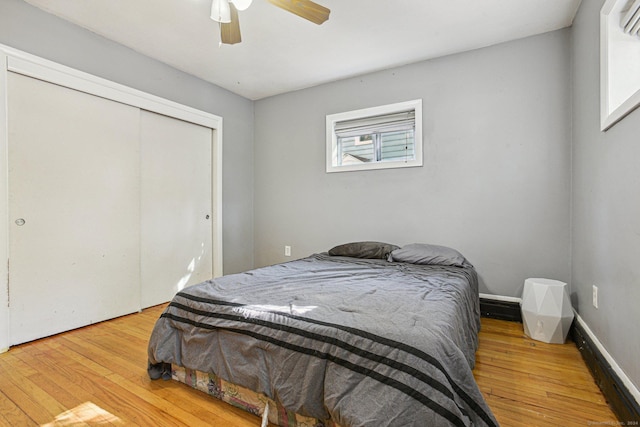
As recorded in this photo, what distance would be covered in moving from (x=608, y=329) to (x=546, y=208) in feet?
3.97

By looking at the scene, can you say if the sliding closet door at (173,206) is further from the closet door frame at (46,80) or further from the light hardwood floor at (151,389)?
the light hardwood floor at (151,389)

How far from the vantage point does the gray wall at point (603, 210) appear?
1356mm

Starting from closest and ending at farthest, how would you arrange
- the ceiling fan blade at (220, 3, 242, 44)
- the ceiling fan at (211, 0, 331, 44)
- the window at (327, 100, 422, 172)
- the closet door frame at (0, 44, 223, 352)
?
the ceiling fan at (211, 0, 331, 44), the ceiling fan blade at (220, 3, 242, 44), the closet door frame at (0, 44, 223, 352), the window at (327, 100, 422, 172)

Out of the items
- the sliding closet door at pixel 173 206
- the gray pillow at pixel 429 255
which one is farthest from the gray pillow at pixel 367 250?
the sliding closet door at pixel 173 206

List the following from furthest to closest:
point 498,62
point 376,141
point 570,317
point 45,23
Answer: point 376,141, point 498,62, point 45,23, point 570,317

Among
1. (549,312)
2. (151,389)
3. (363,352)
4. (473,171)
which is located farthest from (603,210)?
(151,389)

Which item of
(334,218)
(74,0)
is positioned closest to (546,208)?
(334,218)

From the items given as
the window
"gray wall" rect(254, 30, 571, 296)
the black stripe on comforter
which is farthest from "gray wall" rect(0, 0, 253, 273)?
the black stripe on comforter

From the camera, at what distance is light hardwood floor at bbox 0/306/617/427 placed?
140 cm

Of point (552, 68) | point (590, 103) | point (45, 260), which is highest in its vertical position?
point (552, 68)

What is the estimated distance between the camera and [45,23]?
2301 millimetres

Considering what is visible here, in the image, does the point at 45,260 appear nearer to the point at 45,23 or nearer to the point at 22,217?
the point at 22,217

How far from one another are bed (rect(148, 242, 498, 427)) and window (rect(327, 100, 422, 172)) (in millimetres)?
1525

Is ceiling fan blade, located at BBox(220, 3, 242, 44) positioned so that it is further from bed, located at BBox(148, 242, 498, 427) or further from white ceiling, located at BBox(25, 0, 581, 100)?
bed, located at BBox(148, 242, 498, 427)
